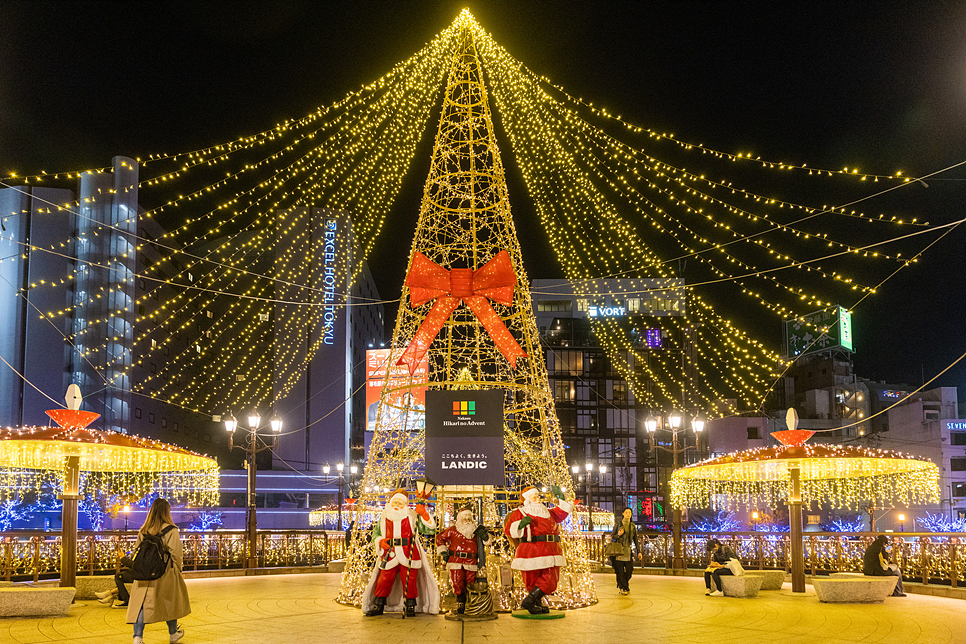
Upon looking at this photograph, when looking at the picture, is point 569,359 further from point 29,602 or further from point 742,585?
point 29,602

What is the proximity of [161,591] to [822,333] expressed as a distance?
61.4m

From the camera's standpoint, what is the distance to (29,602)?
35.3 feet

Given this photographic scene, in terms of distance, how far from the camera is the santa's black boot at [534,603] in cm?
1089

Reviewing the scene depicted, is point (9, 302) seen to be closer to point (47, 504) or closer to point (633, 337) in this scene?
point (47, 504)

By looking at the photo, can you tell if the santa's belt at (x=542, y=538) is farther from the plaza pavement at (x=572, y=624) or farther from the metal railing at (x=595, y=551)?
the metal railing at (x=595, y=551)

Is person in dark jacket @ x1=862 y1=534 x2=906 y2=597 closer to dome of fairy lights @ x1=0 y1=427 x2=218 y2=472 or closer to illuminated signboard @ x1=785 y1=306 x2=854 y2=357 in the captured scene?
dome of fairy lights @ x1=0 y1=427 x2=218 y2=472

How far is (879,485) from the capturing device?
1659cm

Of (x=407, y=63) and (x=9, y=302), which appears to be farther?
(x=9, y=302)

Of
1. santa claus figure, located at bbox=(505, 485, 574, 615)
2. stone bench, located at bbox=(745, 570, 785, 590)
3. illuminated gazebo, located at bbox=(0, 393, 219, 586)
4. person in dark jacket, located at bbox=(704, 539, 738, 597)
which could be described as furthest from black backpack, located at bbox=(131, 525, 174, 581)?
stone bench, located at bbox=(745, 570, 785, 590)

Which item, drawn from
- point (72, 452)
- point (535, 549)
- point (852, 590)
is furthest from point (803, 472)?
point (72, 452)

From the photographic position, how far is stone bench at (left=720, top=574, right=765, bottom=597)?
13.6 m

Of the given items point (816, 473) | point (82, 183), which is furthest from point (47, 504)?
point (816, 473)

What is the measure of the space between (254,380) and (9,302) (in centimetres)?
1876

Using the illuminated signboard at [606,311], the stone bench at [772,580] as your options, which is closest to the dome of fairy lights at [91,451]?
the stone bench at [772,580]
